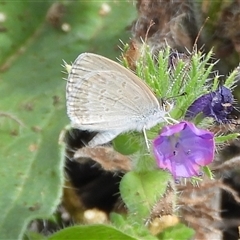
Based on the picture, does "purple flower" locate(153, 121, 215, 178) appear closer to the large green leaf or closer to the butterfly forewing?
the butterfly forewing

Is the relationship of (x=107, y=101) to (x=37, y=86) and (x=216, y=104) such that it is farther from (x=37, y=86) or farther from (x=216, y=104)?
(x=37, y=86)

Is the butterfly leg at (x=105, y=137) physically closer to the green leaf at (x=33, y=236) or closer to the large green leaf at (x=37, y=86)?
the large green leaf at (x=37, y=86)

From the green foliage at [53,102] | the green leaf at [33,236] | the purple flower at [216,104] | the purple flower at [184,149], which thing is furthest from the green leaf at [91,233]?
the purple flower at [216,104]

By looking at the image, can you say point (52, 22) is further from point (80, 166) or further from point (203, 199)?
point (203, 199)

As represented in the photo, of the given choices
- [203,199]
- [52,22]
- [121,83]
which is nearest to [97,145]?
[121,83]

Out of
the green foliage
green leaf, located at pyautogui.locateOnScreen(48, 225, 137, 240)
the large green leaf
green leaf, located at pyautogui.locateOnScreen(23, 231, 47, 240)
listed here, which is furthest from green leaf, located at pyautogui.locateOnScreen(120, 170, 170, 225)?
green leaf, located at pyautogui.locateOnScreen(23, 231, 47, 240)
